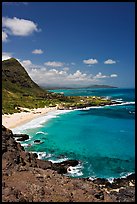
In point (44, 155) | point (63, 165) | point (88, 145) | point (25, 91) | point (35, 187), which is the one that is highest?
point (25, 91)

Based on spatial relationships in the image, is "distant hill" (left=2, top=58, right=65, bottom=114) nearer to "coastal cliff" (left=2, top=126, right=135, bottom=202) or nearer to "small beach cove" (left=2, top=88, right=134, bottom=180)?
"small beach cove" (left=2, top=88, right=134, bottom=180)

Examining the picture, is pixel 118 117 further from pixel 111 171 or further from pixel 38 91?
pixel 38 91

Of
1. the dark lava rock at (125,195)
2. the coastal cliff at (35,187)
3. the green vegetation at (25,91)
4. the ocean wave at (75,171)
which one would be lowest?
the ocean wave at (75,171)

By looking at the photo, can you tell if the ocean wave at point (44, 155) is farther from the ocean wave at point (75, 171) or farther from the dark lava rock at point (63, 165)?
the ocean wave at point (75, 171)

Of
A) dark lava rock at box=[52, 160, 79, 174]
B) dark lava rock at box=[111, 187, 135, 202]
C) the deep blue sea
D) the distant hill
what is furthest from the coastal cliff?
the distant hill

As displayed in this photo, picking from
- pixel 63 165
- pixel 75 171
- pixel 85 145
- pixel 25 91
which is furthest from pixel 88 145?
pixel 25 91

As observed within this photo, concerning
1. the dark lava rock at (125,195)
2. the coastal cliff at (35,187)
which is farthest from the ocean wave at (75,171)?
the dark lava rock at (125,195)

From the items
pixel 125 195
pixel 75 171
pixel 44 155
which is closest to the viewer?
pixel 125 195

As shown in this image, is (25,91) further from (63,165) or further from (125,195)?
(125,195)

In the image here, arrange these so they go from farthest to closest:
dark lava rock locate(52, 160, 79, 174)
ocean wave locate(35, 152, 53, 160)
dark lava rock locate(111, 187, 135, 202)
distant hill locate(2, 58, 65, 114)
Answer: distant hill locate(2, 58, 65, 114)
ocean wave locate(35, 152, 53, 160)
dark lava rock locate(52, 160, 79, 174)
dark lava rock locate(111, 187, 135, 202)

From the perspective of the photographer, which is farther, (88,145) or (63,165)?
(88,145)

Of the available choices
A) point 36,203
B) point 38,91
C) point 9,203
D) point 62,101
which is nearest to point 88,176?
point 36,203
